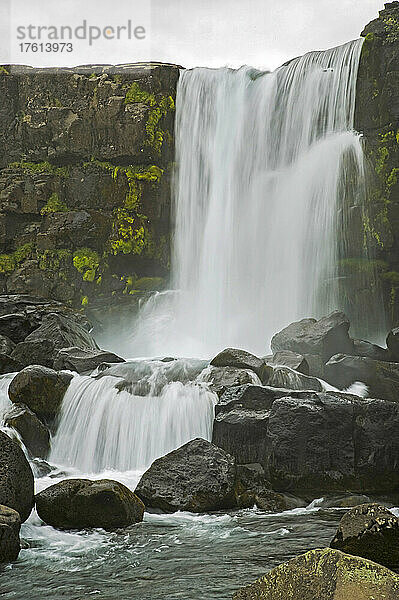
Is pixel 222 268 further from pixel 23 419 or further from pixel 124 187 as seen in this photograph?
pixel 23 419

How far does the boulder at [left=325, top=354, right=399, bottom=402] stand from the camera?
13.8 m

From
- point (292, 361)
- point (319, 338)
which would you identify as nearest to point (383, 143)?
point (319, 338)

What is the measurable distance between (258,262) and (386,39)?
801cm

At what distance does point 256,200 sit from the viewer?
74.6 ft

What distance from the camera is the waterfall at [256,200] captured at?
20859 millimetres

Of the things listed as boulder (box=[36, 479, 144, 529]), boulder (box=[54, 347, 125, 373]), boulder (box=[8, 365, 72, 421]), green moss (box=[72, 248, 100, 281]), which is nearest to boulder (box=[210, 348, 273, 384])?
boulder (box=[54, 347, 125, 373])

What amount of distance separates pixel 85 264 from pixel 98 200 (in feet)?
7.99

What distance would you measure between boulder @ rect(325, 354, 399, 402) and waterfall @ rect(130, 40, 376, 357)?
5922 millimetres

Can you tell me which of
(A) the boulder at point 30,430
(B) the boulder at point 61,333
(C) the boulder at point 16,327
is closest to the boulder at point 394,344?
(B) the boulder at point 61,333

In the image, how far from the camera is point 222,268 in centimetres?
2275

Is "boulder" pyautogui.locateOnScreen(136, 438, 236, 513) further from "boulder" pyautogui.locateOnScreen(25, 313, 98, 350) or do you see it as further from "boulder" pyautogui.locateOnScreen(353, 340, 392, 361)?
"boulder" pyautogui.locateOnScreen(353, 340, 392, 361)

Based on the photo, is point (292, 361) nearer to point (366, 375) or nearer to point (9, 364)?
point (366, 375)

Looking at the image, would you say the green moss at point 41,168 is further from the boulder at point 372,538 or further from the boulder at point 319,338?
the boulder at point 372,538

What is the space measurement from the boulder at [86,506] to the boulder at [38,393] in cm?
407
